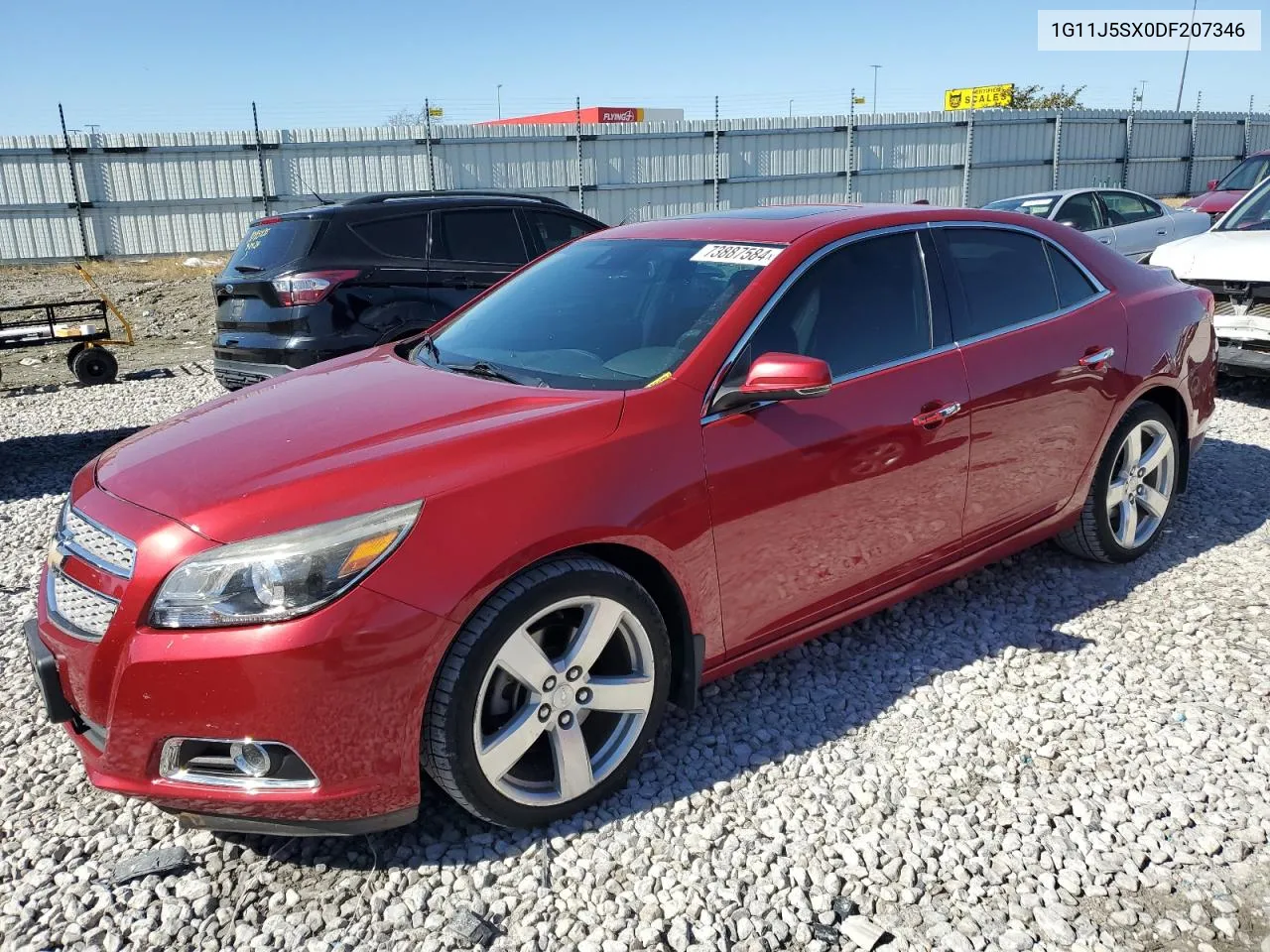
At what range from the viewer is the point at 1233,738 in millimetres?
3082

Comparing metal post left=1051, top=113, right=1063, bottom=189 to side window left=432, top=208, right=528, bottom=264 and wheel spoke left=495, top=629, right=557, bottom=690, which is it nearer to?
side window left=432, top=208, right=528, bottom=264

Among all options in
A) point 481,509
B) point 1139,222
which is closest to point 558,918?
point 481,509

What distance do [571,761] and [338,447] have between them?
1.07 m

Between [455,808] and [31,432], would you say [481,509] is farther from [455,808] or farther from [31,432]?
[31,432]

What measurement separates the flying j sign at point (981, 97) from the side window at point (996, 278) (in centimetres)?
4860

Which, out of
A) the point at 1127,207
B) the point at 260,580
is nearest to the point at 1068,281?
the point at 260,580

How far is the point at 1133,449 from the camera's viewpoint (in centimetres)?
430

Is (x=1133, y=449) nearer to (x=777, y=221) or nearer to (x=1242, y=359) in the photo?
(x=777, y=221)

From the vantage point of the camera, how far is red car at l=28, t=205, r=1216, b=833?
7.50ft

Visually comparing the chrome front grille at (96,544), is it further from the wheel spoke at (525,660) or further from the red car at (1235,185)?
the red car at (1235,185)

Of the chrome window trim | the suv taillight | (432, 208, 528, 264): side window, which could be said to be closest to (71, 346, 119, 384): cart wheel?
the suv taillight

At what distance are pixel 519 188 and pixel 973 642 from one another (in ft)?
61.0

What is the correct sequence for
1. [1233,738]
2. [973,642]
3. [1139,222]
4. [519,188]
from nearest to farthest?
[1233,738] → [973,642] → [1139,222] → [519,188]

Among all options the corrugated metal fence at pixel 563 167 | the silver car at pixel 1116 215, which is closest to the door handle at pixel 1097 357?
the silver car at pixel 1116 215
